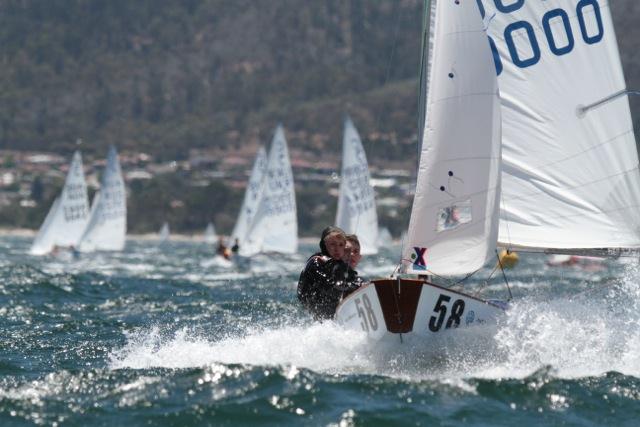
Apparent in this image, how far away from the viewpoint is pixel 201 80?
647 ft

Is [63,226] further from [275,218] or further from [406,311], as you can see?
[406,311]

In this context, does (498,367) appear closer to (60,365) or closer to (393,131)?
(60,365)

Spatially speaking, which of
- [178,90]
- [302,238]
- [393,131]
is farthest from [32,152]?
[302,238]

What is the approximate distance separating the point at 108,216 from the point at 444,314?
130ft

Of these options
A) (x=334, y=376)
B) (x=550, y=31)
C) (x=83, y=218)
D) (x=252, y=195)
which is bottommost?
(x=83, y=218)

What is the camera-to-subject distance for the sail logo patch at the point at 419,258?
11.5 meters

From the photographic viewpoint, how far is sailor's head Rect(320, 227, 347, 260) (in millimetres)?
11602

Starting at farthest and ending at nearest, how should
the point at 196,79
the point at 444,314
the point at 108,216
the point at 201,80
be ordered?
the point at 196,79 → the point at 201,80 → the point at 108,216 → the point at 444,314

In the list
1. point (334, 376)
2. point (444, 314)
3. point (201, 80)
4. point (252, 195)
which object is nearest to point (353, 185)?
point (252, 195)

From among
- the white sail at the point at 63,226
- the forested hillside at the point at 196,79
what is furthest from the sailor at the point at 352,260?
the forested hillside at the point at 196,79

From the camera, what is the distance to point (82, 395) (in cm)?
996

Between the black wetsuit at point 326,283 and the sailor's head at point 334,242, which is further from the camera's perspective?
the sailor's head at point 334,242

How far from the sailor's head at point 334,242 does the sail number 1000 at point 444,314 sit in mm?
1103

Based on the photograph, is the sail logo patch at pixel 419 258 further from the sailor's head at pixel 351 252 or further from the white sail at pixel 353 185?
the white sail at pixel 353 185
